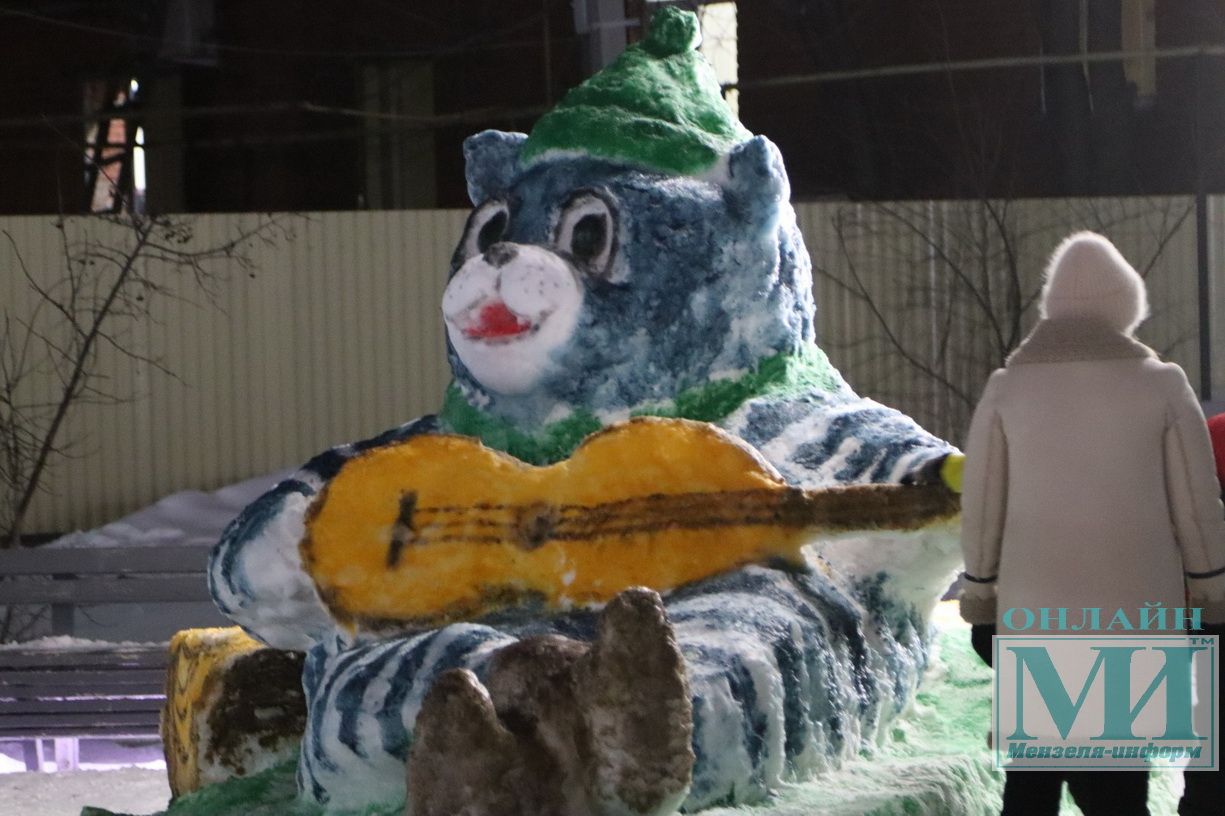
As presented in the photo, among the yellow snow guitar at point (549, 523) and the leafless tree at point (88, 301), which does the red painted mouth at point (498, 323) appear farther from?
the leafless tree at point (88, 301)

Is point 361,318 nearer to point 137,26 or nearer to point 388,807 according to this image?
point 137,26

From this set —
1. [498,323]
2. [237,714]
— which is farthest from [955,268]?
[237,714]

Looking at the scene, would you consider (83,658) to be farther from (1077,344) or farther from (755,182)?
(1077,344)

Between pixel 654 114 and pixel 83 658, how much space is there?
128 inches

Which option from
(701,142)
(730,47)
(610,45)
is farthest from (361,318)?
(701,142)

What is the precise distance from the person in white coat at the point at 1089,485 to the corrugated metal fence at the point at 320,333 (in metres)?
6.22

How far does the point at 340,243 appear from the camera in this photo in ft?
29.3

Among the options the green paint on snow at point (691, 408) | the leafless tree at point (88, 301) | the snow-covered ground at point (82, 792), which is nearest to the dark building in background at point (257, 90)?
the leafless tree at point (88, 301)

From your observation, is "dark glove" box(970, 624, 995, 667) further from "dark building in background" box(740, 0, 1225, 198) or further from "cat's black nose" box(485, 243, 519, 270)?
"dark building in background" box(740, 0, 1225, 198)

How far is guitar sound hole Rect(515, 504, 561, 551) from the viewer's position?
298 cm

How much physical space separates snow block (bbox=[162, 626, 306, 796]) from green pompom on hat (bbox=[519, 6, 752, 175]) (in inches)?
44.1

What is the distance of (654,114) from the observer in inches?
135

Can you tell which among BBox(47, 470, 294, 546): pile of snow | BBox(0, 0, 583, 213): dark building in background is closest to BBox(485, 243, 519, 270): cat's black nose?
BBox(47, 470, 294, 546): pile of snow

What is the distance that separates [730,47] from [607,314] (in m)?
6.00
